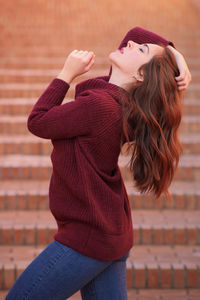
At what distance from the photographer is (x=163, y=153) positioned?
1.46 meters

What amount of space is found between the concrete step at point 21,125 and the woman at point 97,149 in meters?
2.99

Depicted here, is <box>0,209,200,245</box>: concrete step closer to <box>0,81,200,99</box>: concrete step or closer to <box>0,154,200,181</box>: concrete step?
<box>0,154,200,181</box>: concrete step

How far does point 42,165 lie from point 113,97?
251 cm

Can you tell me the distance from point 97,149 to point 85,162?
5 centimetres

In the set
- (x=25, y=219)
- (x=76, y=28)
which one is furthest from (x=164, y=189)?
(x=76, y=28)

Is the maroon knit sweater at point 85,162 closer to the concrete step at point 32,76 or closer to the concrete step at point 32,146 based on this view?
the concrete step at point 32,146

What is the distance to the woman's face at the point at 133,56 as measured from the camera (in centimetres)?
148

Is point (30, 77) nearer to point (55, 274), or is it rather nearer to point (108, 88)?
point (108, 88)

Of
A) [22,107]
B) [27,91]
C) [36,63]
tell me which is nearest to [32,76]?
[27,91]

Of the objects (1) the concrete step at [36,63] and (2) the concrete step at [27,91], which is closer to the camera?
(2) the concrete step at [27,91]

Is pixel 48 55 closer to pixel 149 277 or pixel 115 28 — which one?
pixel 115 28

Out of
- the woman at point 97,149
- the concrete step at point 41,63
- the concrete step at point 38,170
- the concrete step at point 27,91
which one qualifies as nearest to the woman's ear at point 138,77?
the woman at point 97,149

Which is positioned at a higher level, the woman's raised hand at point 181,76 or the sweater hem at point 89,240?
the woman's raised hand at point 181,76

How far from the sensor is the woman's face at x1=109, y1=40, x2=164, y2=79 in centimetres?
148
